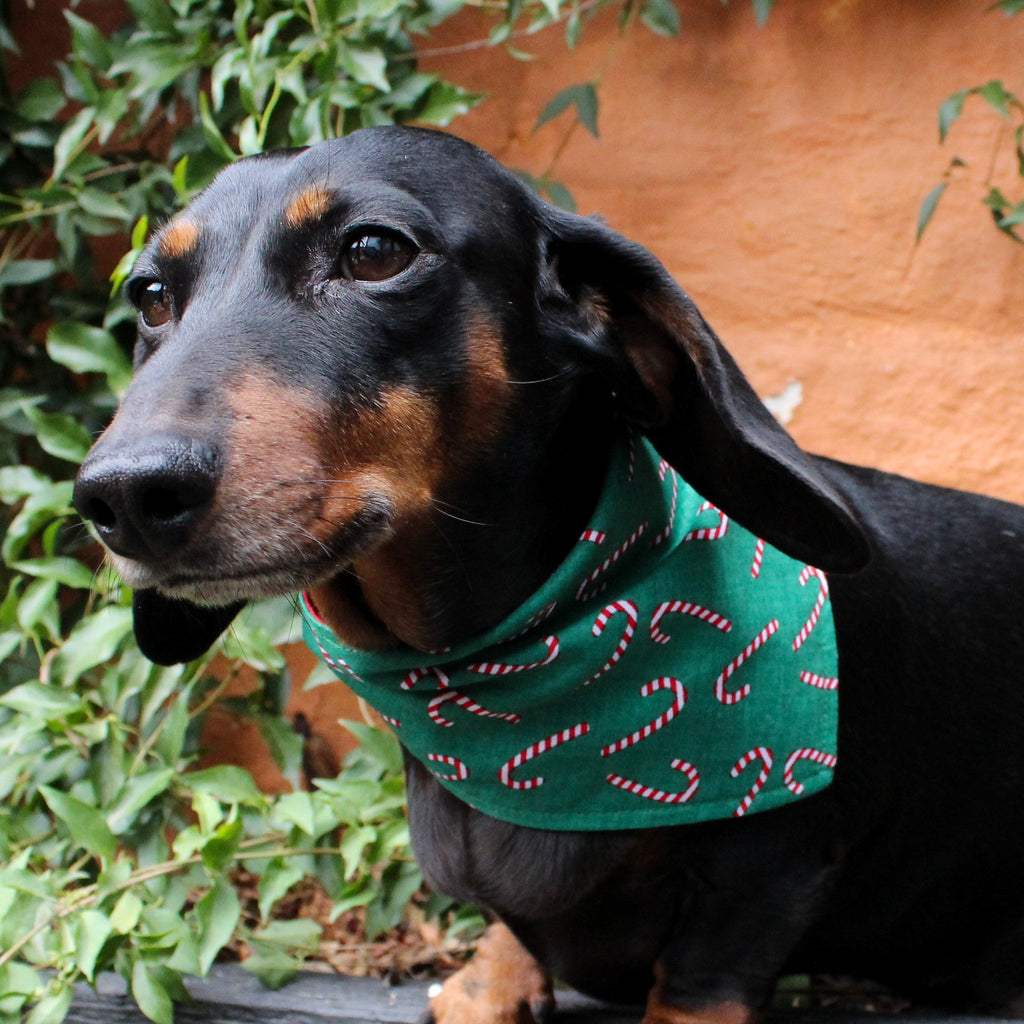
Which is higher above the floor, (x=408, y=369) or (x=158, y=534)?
(x=408, y=369)

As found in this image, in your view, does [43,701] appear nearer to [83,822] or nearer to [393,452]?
[83,822]

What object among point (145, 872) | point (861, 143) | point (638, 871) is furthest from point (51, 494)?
point (861, 143)

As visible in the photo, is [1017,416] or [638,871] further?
[1017,416]

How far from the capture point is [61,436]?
2.77m

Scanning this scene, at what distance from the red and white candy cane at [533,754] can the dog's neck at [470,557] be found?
205 millimetres

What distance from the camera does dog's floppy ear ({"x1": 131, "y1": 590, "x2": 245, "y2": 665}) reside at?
82.0 inches

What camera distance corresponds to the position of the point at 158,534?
57.5 inches

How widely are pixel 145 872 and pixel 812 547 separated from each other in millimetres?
1478

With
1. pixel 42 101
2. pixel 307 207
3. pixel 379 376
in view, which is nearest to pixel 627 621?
pixel 379 376

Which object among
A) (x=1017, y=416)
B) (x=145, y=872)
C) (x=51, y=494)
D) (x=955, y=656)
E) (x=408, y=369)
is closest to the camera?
(x=408, y=369)

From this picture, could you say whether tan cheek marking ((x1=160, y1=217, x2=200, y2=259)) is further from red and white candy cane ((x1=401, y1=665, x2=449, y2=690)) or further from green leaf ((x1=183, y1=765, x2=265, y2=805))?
green leaf ((x1=183, y1=765, x2=265, y2=805))

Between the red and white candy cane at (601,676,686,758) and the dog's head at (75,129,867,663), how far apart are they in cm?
30

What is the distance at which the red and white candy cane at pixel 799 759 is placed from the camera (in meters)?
1.93

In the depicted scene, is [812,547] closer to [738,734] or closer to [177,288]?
[738,734]
